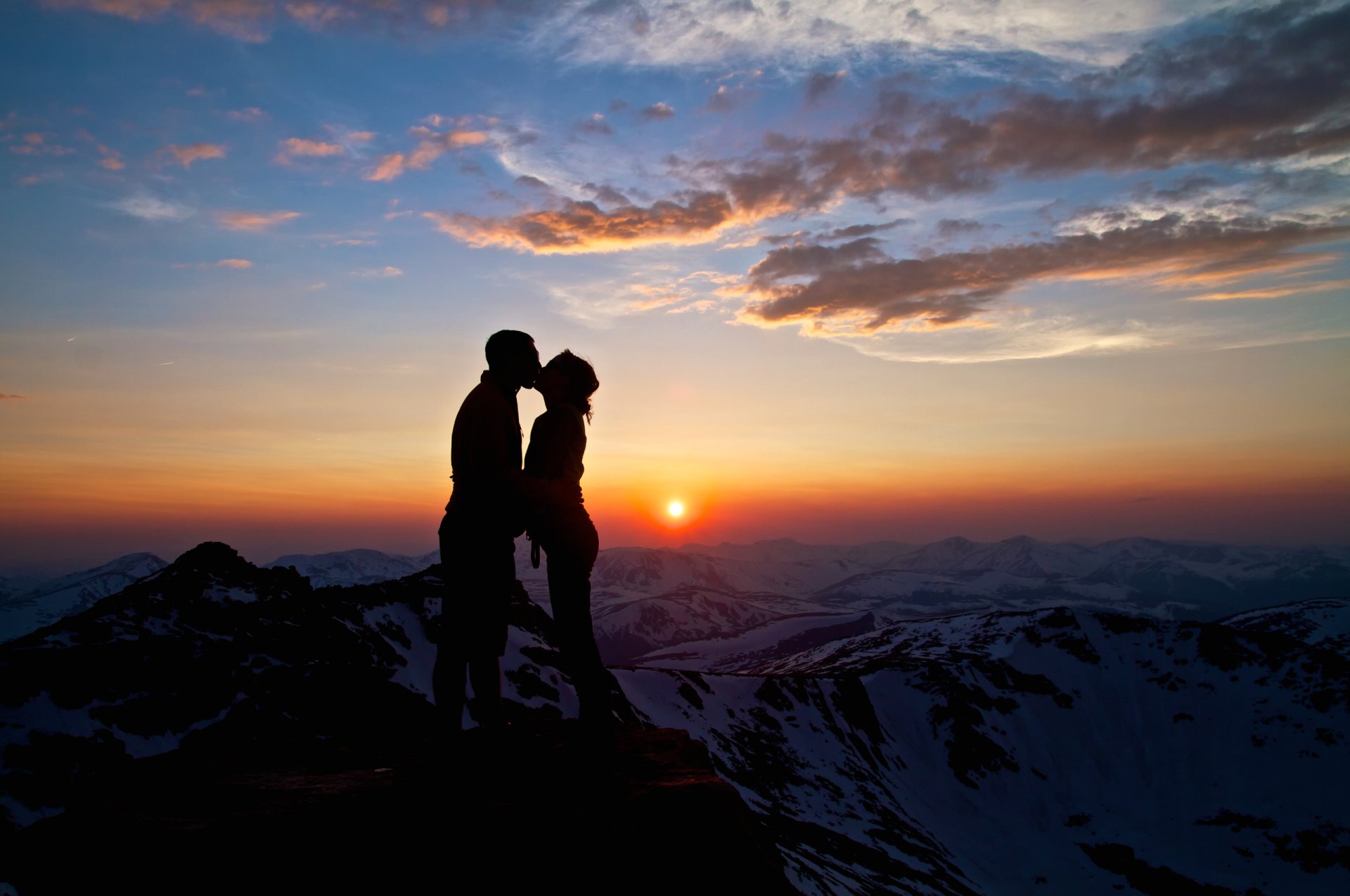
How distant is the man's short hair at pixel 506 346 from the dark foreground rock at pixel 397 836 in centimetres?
429

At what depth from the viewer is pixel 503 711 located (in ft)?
28.3

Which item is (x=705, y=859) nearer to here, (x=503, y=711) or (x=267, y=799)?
(x=267, y=799)

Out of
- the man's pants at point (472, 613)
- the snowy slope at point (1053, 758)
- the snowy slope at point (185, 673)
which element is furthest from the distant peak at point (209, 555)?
the man's pants at point (472, 613)

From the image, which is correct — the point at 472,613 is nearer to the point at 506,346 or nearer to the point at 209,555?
the point at 506,346

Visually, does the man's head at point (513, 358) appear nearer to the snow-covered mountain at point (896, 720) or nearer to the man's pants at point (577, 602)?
the man's pants at point (577, 602)

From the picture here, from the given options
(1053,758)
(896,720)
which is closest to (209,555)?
(896,720)

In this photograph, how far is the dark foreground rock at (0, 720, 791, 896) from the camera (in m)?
4.46

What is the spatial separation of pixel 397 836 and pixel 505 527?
3625mm

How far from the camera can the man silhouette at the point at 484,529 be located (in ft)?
25.5

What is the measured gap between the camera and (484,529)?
7945 mm

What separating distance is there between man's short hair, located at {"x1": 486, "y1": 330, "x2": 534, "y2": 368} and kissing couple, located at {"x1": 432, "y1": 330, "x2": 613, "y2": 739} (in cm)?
1

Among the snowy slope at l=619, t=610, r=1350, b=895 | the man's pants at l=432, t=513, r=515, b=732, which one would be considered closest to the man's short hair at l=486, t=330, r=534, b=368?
the man's pants at l=432, t=513, r=515, b=732

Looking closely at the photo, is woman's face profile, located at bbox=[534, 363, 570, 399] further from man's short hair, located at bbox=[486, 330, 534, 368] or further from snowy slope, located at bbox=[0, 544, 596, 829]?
snowy slope, located at bbox=[0, 544, 596, 829]

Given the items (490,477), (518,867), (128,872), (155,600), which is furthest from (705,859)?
(155,600)
